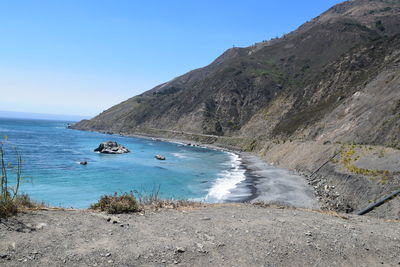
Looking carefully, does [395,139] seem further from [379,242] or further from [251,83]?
[251,83]

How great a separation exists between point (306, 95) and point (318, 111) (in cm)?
2539

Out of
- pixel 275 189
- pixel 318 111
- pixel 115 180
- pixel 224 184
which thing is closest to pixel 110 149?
pixel 115 180

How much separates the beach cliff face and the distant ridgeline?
0.95 feet

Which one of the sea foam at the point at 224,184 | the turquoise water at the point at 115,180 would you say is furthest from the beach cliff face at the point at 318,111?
the turquoise water at the point at 115,180

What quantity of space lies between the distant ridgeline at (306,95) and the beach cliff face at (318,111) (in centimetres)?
29

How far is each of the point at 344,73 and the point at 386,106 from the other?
46.0 meters

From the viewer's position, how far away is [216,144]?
10819 centimetres

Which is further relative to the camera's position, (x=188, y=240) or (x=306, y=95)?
(x=306, y=95)

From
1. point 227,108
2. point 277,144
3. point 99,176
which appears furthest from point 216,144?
point 99,176

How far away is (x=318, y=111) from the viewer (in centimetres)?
6906

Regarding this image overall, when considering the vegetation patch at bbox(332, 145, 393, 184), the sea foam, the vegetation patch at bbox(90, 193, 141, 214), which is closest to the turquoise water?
the sea foam

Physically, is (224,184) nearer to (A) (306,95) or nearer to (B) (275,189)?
(B) (275,189)

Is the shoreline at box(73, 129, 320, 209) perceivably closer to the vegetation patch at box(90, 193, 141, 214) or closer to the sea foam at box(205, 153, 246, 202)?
the sea foam at box(205, 153, 246, 202)

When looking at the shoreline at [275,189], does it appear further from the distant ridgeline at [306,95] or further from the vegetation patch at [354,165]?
the distant ridgeline at [306,95]
